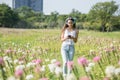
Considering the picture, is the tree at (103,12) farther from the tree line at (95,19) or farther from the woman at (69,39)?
the woman at (69,39)

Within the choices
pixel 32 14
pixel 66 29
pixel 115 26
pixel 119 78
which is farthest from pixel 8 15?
pixel 119 78

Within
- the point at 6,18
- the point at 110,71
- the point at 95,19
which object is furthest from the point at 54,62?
the point at 95,19

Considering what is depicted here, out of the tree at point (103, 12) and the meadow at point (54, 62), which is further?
the tree at point (103, 12)

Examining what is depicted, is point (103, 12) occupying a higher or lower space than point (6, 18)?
higher

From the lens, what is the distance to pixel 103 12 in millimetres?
86688

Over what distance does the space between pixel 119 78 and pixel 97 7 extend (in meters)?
87.2

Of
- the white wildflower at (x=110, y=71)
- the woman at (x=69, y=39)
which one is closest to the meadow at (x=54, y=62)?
the white wildflower at (x=110, y=71)

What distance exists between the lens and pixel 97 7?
294ft

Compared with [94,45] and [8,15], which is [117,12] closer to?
[8,15]

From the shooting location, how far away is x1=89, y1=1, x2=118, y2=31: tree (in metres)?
84.4

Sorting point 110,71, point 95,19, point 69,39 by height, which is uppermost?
A: point 110,71

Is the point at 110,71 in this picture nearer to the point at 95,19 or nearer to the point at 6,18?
the point at 6,18

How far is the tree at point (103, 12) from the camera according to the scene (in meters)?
84.4

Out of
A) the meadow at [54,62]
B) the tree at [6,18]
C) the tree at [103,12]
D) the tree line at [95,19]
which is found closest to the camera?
the meadow at [54,62]
